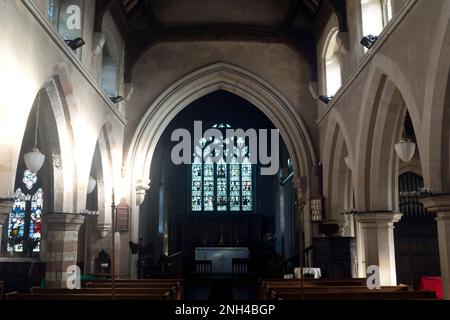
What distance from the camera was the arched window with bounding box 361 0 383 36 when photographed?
30.7 ft

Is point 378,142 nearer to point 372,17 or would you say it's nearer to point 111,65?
point 372,17

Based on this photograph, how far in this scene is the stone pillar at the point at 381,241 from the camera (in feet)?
29.5

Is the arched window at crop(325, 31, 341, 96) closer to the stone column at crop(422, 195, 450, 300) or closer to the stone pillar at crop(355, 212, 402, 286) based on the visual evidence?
the stone pillar at crop(355, 212, 402, 286)

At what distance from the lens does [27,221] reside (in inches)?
583

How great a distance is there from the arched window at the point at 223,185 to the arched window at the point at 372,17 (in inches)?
523

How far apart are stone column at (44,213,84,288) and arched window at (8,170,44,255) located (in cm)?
592

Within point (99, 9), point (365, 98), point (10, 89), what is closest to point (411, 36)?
point (365, 98)

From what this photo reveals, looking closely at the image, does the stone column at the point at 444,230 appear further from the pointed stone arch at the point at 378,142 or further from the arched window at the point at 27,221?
the arched window at the point at 27,221

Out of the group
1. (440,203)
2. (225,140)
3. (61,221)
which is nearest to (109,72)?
(61,221)

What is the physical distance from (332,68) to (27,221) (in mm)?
10093

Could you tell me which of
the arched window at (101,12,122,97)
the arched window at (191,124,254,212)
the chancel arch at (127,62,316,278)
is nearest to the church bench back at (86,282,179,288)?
the chancel arch at (127,62,316,278)

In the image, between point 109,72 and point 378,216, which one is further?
point 109,72

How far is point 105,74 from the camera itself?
12.4 m

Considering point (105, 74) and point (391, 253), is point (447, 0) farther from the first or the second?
point (105, 74)
